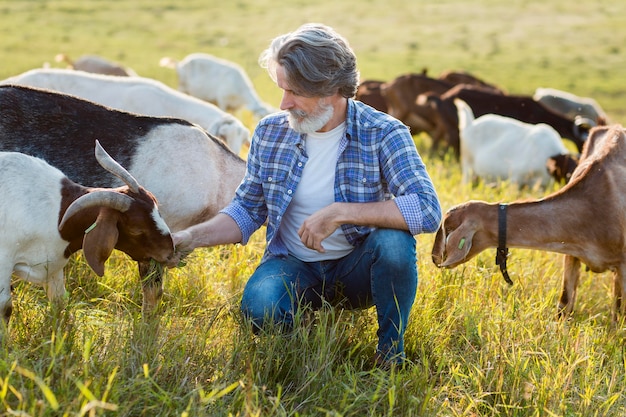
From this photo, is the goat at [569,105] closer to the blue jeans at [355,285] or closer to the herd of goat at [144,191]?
the herd of goat at [144,191]

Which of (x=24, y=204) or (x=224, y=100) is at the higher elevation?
(x=24, y=204)

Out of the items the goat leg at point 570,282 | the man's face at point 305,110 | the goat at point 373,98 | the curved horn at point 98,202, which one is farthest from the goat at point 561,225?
the goat at point 373,98

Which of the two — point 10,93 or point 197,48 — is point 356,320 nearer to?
point 10,93

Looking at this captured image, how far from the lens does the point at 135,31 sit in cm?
2881

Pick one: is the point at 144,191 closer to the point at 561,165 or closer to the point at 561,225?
the point at 561,225

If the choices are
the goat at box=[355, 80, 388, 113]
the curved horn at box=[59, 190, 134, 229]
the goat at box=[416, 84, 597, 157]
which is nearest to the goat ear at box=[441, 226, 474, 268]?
the curved horn at box=[59, 190, 134, 229]

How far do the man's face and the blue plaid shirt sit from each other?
0.12 m

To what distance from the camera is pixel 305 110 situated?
154 inches

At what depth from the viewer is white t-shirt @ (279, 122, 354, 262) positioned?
13.3 ft

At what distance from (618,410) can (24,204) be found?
300cm

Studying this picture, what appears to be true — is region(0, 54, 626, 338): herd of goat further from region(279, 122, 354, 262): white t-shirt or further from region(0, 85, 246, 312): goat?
region(279, 122, 354, 262): white t-shirt

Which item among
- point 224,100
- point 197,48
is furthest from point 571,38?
point 224,100

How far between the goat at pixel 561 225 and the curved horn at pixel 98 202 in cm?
195

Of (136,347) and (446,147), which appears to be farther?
(446,147)
